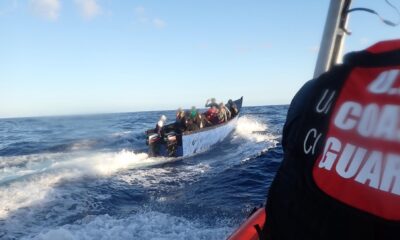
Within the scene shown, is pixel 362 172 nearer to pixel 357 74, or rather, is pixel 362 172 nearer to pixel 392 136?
pixel 392 136

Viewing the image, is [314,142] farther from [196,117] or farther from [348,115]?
[196,117]

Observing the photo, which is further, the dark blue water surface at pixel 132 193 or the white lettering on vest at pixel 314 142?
the dark blue water surface at pixel 132 193

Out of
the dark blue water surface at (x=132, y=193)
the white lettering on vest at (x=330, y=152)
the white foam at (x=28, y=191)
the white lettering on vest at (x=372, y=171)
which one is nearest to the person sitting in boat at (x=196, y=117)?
the dark blue water surface at (x=132, y=193)

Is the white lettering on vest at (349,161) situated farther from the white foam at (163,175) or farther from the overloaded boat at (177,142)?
the overloaded boat at (177,142)

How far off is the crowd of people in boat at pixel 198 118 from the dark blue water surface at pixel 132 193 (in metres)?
1.60

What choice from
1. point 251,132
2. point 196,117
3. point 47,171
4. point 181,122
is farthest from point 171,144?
point 251,132

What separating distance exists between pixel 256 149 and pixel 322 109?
14875mm

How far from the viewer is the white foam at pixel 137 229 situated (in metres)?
6.47

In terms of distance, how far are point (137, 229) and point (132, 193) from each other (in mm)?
3177

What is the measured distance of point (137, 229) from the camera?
6816 mm

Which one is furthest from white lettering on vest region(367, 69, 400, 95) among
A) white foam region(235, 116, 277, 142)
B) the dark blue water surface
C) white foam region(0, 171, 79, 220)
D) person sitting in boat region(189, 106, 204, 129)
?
white foam region(235, 116, 277, 142)

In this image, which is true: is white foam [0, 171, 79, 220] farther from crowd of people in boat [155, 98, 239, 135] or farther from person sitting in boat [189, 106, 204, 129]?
person sitting in boat [189, 106, 204, 129]

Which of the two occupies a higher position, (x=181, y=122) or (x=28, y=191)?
(x=181, y=122)

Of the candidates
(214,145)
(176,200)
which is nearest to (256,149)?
(214,145)
